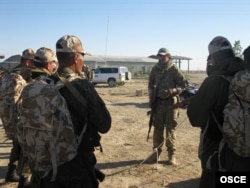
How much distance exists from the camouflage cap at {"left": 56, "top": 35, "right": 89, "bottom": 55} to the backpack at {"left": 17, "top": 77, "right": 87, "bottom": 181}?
0.29 metres

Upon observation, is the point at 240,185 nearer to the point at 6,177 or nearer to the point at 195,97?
the point at 195,97

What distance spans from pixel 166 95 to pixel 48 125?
3.77 m

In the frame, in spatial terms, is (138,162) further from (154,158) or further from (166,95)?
(166,95)

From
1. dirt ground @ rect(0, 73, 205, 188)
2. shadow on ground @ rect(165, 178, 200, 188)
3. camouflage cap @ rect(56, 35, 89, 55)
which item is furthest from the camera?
dirt ground @ rect(0, 73, 205, 188)

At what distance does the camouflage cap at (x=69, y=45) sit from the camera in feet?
9.71

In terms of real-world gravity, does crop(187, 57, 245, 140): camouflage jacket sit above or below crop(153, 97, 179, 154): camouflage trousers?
above

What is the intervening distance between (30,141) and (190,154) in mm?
4793

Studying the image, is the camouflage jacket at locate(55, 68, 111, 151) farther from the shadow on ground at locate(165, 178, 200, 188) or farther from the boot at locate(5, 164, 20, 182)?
the boot at locate(5, 164, 20, 182)

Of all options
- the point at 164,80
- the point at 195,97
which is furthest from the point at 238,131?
the point at 164,80

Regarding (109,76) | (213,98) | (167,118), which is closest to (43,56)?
(213,98)

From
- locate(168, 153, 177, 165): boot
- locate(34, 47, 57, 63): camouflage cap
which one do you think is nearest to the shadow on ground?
locate(168, 153, 177, 165): boot

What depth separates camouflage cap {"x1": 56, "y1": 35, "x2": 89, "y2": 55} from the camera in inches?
116

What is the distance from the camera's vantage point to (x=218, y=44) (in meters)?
3.32

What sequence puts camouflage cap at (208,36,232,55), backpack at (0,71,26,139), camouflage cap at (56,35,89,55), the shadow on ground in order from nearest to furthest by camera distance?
1. camouflage cap at (56,35,89,55)
2. camouflage cap at (208,36,232,55)
3. backpack at (0,71,26,139)
4. the shadow on ground
